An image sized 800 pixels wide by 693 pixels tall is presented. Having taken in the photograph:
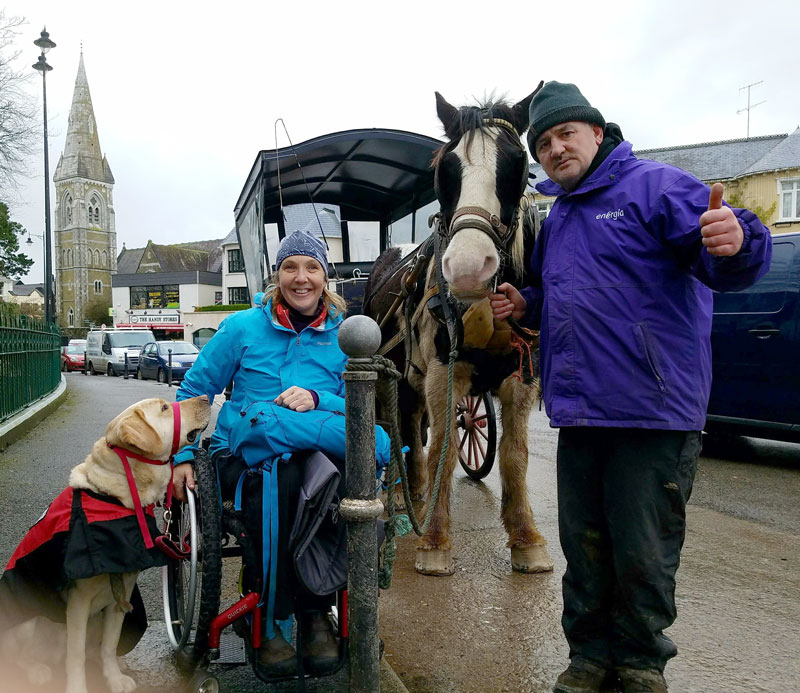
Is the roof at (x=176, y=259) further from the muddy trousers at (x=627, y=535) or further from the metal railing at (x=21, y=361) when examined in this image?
the muddy trousers at (x=627, y=535)

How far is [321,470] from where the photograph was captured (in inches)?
87.3

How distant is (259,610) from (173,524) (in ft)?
2.42

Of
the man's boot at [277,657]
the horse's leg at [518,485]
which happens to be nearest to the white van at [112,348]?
the horse's leg at [518,485]

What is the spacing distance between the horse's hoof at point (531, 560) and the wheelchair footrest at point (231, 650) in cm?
160

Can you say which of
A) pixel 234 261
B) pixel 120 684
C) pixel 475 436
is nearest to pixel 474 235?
pixel 120 684

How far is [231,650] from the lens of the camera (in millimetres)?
2670

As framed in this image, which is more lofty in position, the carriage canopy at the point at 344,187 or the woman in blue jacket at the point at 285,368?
the carriage canopy at the point at 344,187

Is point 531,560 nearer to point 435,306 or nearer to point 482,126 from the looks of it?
point 435,306

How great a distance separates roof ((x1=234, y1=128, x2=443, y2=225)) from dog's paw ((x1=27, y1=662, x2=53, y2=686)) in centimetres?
418

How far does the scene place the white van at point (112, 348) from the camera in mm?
27516

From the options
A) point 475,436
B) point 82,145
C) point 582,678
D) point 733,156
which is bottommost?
point 582,678

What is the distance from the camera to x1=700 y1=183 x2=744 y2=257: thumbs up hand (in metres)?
1.89

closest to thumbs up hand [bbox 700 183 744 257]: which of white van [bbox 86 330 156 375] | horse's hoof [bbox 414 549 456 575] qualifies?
horse's hoof [bbox 414 549 456 575]

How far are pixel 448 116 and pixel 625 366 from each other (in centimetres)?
185
